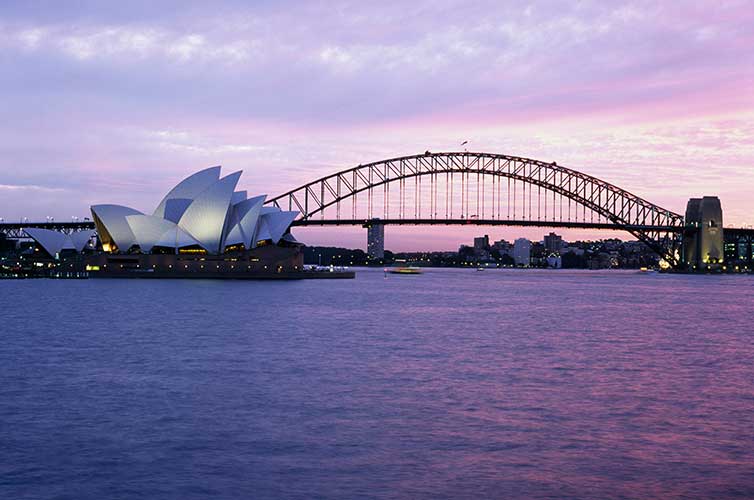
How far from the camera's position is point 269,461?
1106cm

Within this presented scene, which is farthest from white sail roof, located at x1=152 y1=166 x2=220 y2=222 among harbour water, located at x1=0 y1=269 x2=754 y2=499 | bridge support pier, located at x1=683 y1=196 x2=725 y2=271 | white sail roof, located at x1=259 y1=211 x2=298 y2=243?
bridge support pier, located at x1=683 y1=196 x2=725 y2=271

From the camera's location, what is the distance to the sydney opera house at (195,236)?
79.7 metres

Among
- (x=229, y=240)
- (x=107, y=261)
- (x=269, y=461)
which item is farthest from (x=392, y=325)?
(x=107, y=261)

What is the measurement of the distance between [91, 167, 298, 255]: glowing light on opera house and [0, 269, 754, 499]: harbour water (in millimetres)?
48131

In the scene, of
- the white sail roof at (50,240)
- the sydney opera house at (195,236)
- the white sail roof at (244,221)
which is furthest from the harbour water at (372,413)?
the white sail roof at (50,240)

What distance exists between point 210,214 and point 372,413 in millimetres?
66224

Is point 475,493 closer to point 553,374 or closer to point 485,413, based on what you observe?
point 485,413

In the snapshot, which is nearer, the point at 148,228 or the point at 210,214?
the point at 210,214

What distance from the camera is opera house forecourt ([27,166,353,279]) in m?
79.7

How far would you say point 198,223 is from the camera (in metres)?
79.6

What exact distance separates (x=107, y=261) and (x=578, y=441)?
8045 cm

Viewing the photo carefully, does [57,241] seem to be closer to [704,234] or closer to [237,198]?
[237,198]

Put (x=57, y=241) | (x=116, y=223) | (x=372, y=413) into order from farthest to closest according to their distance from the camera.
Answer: (x=57, y=241) → (x=116, y=223) → (x=372, y=413)

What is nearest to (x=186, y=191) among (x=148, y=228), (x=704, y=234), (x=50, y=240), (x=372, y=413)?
(x=148, y=228)
